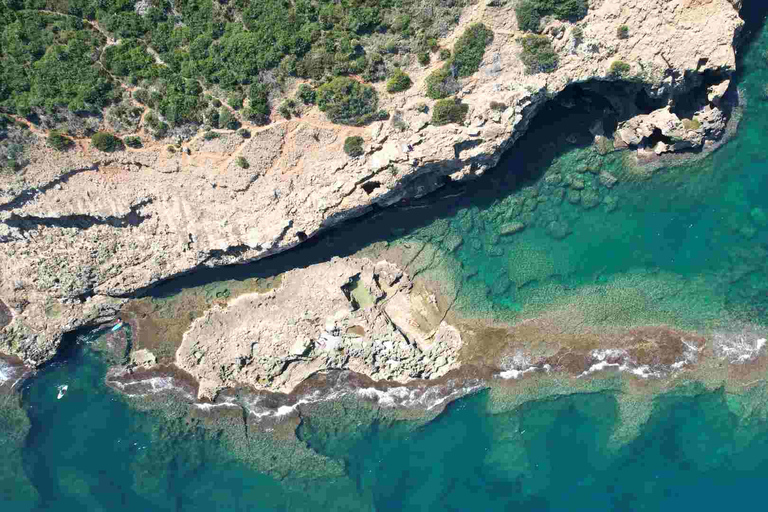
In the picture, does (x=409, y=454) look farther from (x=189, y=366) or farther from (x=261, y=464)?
(x=189, y=366)

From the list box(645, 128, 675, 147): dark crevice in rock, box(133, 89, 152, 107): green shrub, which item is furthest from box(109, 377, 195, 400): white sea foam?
box(645, 128, 675, 147): dark crevice in rock

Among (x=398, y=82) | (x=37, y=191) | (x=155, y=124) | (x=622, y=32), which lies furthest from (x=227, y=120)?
(x=622, y=32)

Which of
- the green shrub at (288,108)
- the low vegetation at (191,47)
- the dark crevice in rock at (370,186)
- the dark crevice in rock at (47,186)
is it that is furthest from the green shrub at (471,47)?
the dark crevice in rock at (47,186)

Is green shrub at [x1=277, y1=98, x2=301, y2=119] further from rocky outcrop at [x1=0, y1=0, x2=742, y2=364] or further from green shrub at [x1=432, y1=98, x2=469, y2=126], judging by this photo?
green shrub at [x1=432, y1=98, x2=469, y2=126]

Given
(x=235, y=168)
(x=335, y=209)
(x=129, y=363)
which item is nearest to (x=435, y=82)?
(x=335, y=209)

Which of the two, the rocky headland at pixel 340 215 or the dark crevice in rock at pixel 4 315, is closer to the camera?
the rocky headland at pixel 340 215

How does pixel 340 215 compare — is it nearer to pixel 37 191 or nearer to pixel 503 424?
pixel 37 191

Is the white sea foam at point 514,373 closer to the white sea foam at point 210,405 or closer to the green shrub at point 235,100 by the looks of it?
the white sea foam at point 210,405
